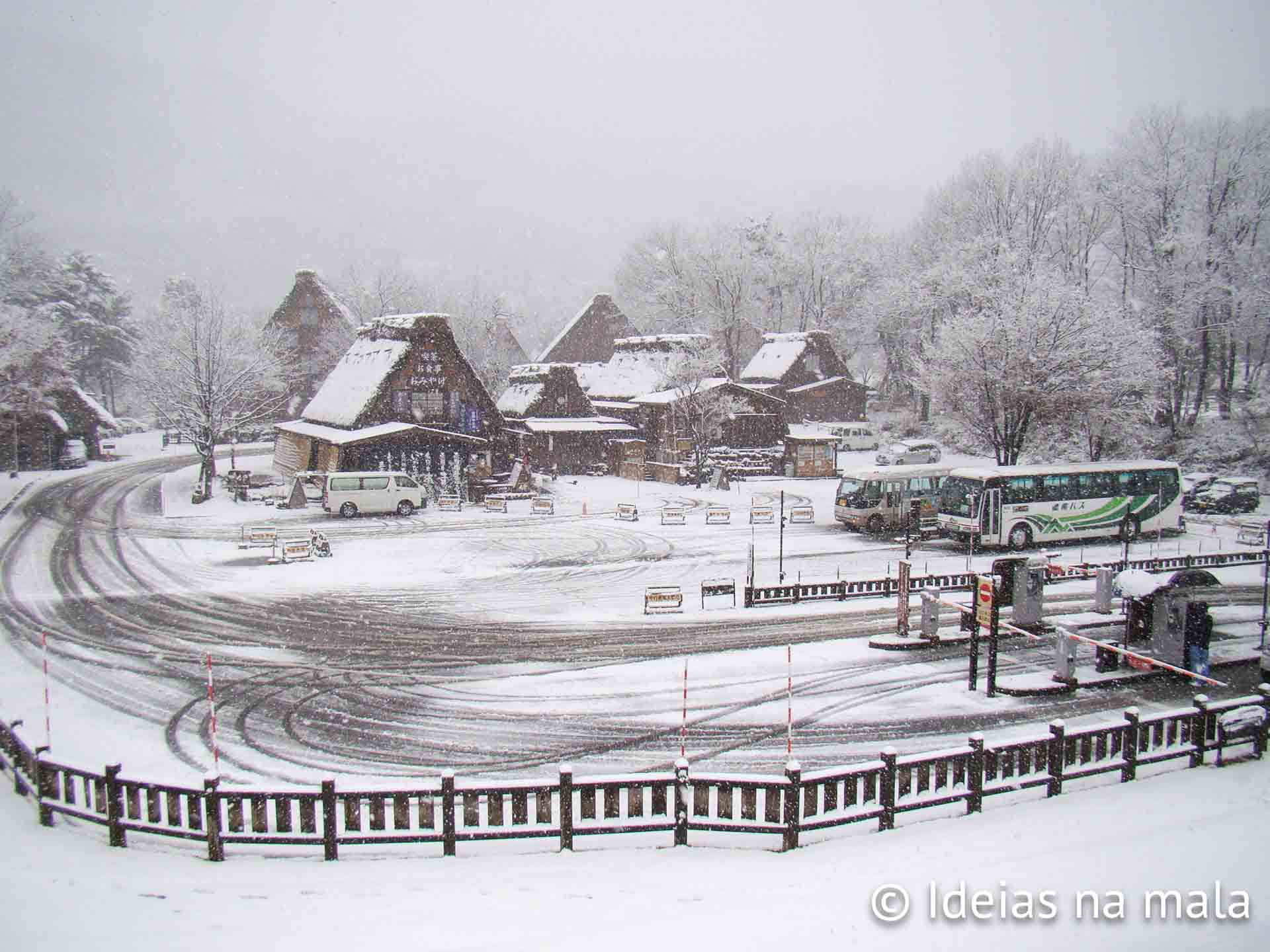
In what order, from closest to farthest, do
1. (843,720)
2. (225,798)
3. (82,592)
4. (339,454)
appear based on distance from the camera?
(225,798), (843,720), (82,592), (339,454)

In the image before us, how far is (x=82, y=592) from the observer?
21.0m

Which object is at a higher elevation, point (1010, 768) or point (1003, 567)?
point (1003, 567)

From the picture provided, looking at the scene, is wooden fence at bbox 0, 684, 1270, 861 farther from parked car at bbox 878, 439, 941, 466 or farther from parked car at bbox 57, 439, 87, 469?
parked car at bbox 57, 439, 87, 469

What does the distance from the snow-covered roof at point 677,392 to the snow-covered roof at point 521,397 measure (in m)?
6.43

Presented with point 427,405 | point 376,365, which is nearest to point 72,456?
point 376,365

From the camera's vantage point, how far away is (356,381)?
41375mm

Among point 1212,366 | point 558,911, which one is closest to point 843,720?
point 558,911

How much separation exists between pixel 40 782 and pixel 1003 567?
17.1 m

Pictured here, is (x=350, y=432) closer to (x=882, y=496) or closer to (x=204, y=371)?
(x=204, y=371)

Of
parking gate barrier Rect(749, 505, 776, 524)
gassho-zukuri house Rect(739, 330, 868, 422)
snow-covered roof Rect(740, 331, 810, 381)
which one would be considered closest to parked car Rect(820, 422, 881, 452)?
gassho-zukuri house Rect(739, 330, 868, 422)

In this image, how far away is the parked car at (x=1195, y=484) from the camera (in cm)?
3562

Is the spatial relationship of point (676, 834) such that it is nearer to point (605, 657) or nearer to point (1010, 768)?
point (1010, 768)

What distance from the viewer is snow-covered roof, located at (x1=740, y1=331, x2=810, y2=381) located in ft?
204

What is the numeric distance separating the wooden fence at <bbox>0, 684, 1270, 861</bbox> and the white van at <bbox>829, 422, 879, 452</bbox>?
48.0 m
